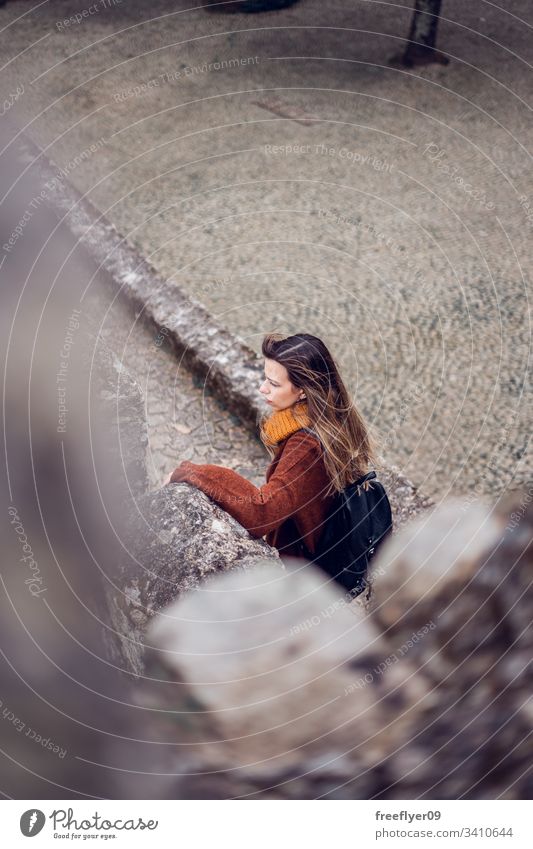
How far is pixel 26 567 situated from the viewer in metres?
2.47

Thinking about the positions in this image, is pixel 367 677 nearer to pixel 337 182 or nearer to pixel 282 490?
pixel 282 490

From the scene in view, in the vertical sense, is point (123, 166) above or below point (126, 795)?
above

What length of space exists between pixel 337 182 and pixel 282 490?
13.0 feet

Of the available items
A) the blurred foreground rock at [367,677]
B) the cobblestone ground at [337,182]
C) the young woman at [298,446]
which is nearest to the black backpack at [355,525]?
the young woman at [298,446]

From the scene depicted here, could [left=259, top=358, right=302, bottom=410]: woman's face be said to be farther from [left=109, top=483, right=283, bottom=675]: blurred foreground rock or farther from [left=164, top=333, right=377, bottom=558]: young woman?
[left=109, top=483, right=283, bottom=675]: blurred foreground rock

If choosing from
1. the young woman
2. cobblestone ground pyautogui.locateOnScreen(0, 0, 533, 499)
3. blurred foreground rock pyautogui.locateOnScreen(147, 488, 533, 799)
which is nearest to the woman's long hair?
the young woman

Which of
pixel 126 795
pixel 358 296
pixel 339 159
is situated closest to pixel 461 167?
pixel 339 159

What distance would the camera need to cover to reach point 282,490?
86.8 inches

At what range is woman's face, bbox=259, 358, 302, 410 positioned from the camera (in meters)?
2.22

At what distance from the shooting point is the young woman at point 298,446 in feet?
7.23

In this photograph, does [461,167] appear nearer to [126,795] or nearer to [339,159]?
[339,159]

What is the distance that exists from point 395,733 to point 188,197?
453 centimetres

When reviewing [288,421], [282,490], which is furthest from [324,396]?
[282,490]

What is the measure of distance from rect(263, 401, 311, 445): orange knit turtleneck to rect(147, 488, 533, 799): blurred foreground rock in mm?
426
